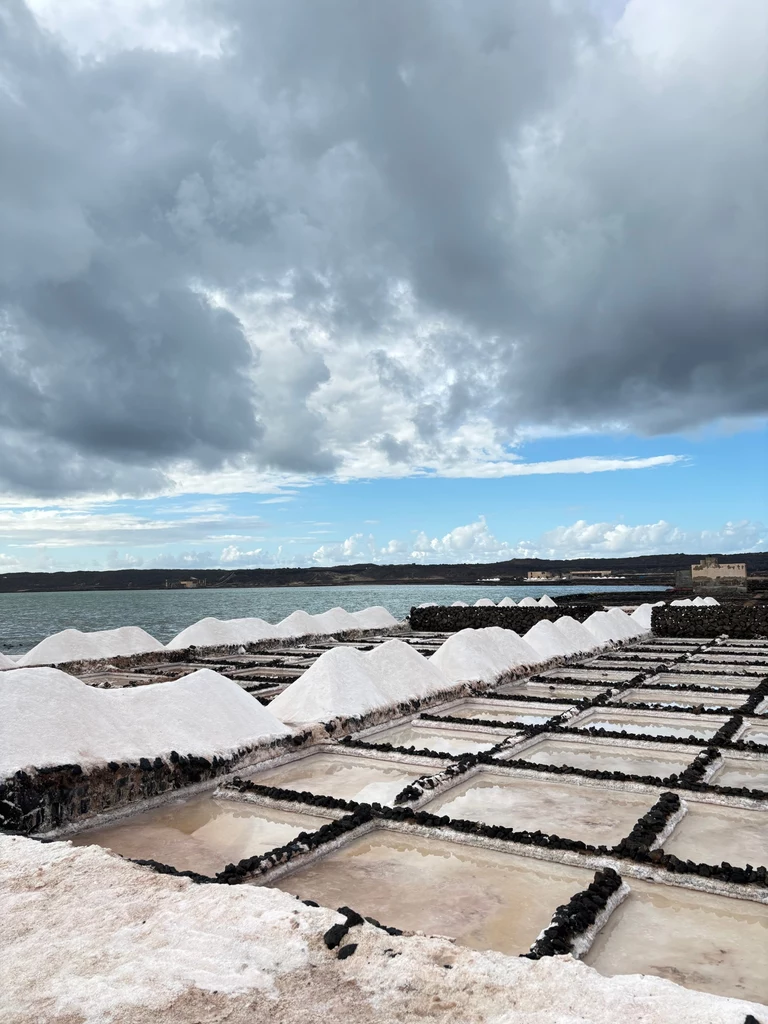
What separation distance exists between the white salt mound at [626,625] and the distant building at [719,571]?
30.8m

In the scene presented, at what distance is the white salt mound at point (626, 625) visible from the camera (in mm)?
22719

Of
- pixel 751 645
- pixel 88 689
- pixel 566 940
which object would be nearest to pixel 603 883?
pixel 566 940

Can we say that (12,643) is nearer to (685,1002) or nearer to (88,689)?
(88,689)

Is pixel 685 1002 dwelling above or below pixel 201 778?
above

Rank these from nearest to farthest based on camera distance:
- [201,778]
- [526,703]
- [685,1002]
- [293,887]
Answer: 1. [685,1002]
2. [293,887]
3. [201,778]
4. [526,703]

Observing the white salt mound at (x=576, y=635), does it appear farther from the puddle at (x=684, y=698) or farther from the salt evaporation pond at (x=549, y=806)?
Result: the salt evaporation pond at (x=549, y=806)

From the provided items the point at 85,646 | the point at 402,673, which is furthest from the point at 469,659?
the point at 85,646

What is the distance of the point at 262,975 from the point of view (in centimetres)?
331

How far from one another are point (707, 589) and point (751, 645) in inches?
1250

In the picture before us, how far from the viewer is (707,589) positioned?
49781 millimetres

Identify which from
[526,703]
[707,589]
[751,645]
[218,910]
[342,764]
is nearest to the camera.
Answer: [218,910]

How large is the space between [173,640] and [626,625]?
15.1 metres

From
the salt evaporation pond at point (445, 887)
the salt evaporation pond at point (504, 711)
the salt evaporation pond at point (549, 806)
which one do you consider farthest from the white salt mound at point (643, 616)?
the salt evaporation pond at point (445, 887)

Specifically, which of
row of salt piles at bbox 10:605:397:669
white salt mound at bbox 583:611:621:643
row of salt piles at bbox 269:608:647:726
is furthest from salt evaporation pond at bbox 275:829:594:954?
white salt mound at bbox 583:611:621:643
